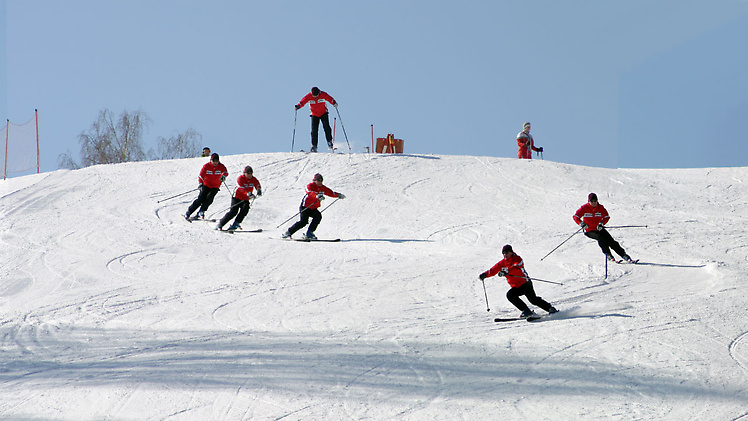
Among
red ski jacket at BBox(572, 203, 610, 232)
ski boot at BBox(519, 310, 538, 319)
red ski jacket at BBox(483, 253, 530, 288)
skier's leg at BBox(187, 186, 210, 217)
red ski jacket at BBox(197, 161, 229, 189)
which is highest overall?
red ski jacket at BBox(197, 161, 229, 189)

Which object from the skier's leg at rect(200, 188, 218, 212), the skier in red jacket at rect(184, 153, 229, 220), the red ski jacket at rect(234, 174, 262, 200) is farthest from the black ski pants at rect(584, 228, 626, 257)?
the skier's leg at rect(200, 188, 218, 212)

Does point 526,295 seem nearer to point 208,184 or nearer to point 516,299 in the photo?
point 516,299

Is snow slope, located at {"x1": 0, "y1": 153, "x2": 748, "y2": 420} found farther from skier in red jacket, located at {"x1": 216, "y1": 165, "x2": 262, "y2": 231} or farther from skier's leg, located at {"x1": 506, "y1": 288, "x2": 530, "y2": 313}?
skier in red jacket, located at {"x1": 216, "y1": 165, "x2": 262, "y2": 231}

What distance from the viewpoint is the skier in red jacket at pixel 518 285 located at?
7.88 metres

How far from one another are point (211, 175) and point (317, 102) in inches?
171

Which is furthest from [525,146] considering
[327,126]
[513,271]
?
[513,271]

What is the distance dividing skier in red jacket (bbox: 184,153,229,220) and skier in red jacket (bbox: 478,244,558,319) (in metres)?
7.39

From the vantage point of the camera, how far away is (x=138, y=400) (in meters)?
5.68

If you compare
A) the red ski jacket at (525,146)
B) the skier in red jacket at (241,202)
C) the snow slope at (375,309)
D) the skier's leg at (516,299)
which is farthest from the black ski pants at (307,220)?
the red ski jacket at (525,146)

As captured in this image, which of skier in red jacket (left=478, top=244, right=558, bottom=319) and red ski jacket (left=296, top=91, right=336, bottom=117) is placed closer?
skier in red jacket (left=478, top=244, right=558, bottom=319)

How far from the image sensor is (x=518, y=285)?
7.98 m

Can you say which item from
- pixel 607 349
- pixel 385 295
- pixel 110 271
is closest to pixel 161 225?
pixel 110 271

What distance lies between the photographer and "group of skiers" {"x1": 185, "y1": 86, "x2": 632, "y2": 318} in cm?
796

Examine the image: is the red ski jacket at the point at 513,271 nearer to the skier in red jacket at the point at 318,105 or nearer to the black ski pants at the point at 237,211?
the black ski pants at the point at 237,211
